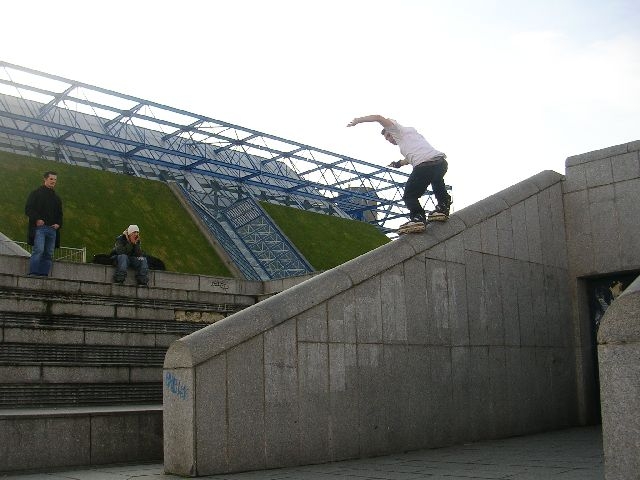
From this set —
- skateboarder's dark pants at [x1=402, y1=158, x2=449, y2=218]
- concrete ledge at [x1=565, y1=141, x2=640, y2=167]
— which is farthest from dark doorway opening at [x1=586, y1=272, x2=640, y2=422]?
skateboarder's dark pants at [x1=402, y1=158, x2=449, y2=218]

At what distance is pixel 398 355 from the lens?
8.60 metres

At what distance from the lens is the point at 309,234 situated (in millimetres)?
30938

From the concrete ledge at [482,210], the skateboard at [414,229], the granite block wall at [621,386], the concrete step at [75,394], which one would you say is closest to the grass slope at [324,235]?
the concrete ledge at [482,210]

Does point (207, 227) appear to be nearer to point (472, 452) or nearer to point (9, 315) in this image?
point (9, 315)

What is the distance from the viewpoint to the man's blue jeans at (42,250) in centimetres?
1196

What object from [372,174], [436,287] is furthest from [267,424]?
[372,174]

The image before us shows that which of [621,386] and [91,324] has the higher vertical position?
[91,324]

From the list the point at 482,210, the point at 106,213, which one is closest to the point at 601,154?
the point at 482,210

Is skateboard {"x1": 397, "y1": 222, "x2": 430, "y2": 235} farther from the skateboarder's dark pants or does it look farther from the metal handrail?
the metal handrail

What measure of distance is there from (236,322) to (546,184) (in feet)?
21.6

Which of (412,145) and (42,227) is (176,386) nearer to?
(412,145)

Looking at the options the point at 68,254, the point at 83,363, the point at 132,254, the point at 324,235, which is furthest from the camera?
the point at 324,235

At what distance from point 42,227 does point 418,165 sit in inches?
241

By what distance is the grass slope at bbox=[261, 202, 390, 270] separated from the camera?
28.7 metres
